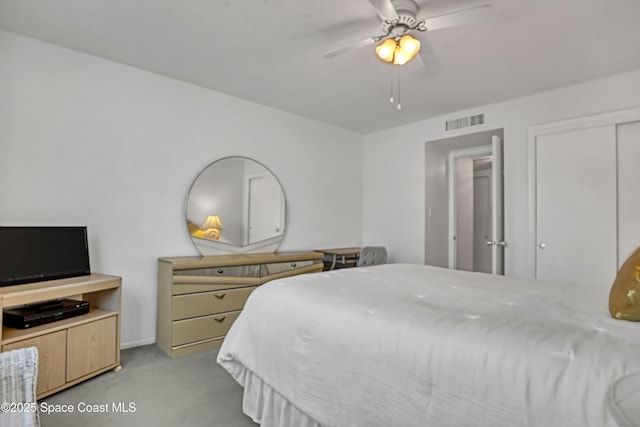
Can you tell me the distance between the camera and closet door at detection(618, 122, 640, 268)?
2.99 m

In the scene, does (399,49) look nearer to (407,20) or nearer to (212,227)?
(407,20)

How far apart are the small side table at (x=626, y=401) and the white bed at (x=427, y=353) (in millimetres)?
30

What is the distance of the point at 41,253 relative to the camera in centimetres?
238

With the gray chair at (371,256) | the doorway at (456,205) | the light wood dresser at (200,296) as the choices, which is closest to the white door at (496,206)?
the doorway at (456,205)

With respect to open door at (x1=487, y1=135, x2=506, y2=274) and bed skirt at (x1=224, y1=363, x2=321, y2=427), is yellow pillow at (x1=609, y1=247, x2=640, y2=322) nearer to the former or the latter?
bed skirt at (x1=224, y1=363, x2=321, y2=427)

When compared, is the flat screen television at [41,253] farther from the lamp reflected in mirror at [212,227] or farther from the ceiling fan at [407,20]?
the ceiling fan at [407,20]

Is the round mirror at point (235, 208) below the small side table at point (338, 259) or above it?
above

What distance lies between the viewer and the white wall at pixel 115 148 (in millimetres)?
2512

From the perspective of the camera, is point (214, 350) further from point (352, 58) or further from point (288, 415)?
point (352, 58)

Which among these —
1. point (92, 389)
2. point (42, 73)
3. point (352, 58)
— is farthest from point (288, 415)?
point (42, 73)

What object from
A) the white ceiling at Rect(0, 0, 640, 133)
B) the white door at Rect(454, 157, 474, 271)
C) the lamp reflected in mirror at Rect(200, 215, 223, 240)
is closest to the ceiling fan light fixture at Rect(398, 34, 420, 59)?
the white ceiling at Rect(0, 0, 640, 133)

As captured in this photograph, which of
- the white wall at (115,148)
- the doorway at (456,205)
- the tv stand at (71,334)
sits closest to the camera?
the tv stand at (71,334)

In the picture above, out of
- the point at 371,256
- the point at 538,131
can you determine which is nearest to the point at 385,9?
the point at 538,131

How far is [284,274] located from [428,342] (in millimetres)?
2546
